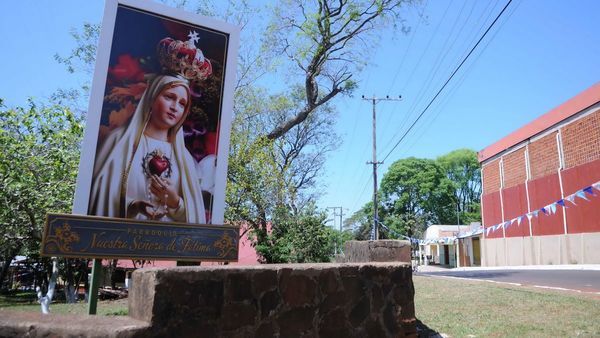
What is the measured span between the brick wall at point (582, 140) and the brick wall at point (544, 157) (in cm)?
125

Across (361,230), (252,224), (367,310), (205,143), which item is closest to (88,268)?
(252,224)

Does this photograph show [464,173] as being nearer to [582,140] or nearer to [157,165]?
[582,140]

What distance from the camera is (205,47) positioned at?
7.51 m

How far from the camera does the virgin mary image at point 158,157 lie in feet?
21.0

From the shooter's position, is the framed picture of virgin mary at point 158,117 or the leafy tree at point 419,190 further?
the leafy tree at point 419,190

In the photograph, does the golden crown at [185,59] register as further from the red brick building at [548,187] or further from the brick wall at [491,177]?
the brick wall at [491,177]

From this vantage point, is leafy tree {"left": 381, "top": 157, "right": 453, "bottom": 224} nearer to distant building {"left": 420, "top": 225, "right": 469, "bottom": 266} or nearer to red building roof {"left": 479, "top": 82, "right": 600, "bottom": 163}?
distant building {"left": 420, "top": 225, "right": 469, "bottom": 266}

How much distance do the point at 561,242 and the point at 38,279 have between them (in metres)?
31.9

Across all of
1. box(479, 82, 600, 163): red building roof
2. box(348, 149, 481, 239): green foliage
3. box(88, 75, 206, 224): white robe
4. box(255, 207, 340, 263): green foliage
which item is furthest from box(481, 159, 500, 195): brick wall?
box(88, 75, 206, 224): white robe

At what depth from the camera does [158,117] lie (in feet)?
22.9

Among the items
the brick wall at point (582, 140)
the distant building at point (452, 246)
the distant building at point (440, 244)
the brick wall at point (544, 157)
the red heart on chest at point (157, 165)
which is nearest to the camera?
the red heart on chest at point (157, 165)

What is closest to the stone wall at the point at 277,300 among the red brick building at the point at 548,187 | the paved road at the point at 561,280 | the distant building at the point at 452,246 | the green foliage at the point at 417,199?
the paved road at the point at 561,280

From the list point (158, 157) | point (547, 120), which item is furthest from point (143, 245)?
point (547, 120)

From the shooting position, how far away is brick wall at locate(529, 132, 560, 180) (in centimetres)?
3077
